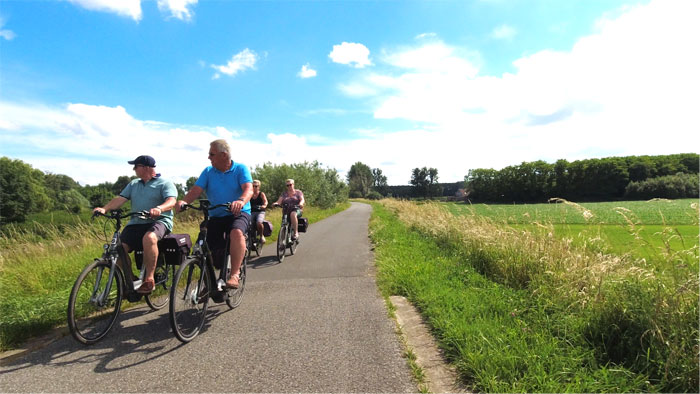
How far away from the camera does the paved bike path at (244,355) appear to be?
7.80 feet

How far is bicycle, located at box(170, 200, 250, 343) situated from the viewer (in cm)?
303

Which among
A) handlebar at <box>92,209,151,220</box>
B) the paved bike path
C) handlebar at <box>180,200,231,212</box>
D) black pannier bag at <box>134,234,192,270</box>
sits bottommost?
the paved bike path

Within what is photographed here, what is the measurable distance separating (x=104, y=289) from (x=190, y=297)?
883 mm

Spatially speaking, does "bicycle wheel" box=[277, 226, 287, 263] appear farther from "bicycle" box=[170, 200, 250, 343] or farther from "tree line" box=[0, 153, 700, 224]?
"tree line" box=[0, 153, 700, 224]

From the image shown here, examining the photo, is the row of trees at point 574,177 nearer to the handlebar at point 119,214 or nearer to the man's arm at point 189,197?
the man's arm at point 189,197

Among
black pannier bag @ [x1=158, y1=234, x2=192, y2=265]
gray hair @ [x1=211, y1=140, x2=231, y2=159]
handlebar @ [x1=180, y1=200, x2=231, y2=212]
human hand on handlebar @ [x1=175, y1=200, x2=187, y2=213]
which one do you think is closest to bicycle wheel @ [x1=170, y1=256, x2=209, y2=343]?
black pannier bag @ [x1=158, y1=234, x2=192, y2=265]

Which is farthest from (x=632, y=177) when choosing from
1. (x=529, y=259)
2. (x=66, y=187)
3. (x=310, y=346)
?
(x=66, y=187)

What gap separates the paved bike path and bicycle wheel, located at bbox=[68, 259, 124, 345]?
4.8 inches

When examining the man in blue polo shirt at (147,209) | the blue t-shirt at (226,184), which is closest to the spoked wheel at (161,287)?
the man in blue polo shirt at (147,209)

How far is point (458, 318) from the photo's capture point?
3344 millimetres

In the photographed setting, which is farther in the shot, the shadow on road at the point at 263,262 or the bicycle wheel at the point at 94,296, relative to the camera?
the shadow on road at the point at 263,262

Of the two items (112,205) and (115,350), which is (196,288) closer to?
(115,350)

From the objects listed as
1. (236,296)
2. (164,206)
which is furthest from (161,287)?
(164,206)

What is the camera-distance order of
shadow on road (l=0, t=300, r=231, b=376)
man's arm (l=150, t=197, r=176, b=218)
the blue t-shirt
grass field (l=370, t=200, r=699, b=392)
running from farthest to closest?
the blue t-shirt, man's arm (l=150, t=197, r=176, b=218), shadow on road (l=0, t=300, r=231, b=376), grass field (l=370, t=200, r=699, b=392)
